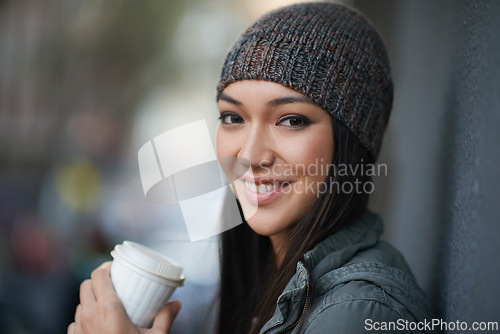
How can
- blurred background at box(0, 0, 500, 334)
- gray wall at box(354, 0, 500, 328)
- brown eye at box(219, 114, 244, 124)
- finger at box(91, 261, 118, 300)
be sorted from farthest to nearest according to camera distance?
blurred background at box(0, 0, 500, 334)
brown eye at box(219, 114, 244, 124)
finger at box(91, 261, 118, 300)
gray wall at box(354, 0, 500, 328)

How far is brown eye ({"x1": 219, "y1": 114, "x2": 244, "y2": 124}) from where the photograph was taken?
1.14m

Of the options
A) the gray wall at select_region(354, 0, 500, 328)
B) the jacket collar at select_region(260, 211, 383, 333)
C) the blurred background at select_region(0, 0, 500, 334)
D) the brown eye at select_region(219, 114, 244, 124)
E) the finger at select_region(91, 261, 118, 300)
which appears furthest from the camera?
the blurred background at select_region(0, 0, 500, 334)

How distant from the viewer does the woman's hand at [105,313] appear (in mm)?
946

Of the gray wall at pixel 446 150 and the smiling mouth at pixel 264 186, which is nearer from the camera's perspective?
the gray wall at pixel 446 150

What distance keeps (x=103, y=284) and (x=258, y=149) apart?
0.51 meters

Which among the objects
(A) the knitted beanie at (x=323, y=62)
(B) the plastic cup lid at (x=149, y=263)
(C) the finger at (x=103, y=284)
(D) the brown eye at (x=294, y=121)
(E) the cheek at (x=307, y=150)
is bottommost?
(C) the finger at (x=103, y=284)

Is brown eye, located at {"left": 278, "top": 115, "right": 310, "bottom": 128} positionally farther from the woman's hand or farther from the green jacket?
the woman's hand

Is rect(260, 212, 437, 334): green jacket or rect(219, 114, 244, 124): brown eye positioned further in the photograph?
rect(219, 114, 244, 124): brown eye

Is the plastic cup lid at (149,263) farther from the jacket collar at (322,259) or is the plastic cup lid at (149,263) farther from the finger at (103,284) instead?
the jacket collar at (322,259)

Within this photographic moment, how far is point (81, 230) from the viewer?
2.40 metres

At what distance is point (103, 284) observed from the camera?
0.99 metres

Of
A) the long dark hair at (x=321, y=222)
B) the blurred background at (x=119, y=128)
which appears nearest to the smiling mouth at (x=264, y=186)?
the long dark hair at (x=321, y=222)

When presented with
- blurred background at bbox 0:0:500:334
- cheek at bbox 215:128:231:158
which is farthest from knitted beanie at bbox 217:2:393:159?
blurred background at bbox 0:0:500:334

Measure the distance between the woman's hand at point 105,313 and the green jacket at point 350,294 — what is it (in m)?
0.28
